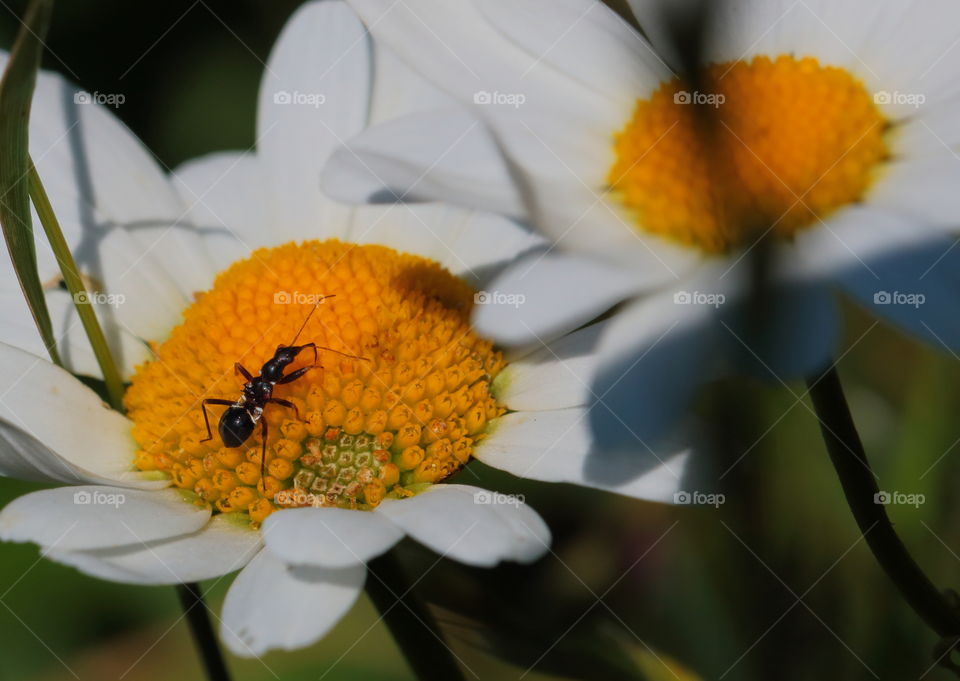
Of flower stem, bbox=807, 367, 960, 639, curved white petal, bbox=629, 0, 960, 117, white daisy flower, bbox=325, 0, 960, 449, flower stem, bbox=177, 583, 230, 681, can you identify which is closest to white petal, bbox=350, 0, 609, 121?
white daisy flower, bbox=325, 0, 960, 449

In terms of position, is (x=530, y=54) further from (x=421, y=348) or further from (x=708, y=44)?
(x=708, y=44)

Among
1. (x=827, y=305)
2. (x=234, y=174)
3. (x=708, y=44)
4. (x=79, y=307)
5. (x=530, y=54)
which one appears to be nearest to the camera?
(x=708, y=44)

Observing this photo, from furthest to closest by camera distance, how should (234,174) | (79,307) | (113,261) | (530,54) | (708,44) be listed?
(234,174), (113,261), (530,54), (79,307), (708,44)

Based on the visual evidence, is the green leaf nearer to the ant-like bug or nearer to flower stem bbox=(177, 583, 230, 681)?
the ant-like bug

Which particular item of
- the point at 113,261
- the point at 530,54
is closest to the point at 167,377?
the point at 113,261

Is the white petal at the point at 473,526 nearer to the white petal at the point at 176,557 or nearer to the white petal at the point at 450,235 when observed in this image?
the white petal at the point at 176,557

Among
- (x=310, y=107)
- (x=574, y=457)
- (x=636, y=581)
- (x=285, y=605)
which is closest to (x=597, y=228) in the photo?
(x=574, y=457)
